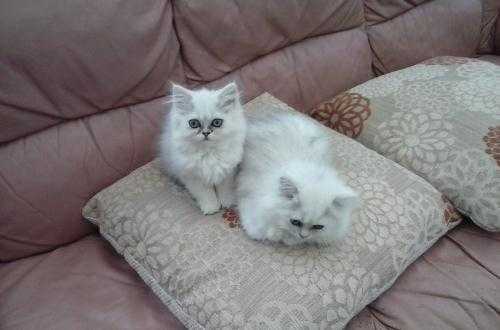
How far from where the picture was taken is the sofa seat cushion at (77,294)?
1.12 m

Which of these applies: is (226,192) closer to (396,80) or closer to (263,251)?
(263,251)

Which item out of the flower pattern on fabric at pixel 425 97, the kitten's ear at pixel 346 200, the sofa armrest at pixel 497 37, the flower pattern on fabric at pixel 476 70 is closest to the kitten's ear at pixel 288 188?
the kitten's ear at pixel 346 200

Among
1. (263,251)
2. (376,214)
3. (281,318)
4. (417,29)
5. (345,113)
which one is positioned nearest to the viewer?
(281,318)

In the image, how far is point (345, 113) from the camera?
1663 millimetres

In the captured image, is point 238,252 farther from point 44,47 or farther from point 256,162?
point 44,47

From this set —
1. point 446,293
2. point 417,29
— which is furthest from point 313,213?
point 417,29

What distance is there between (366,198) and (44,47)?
1.10 metres

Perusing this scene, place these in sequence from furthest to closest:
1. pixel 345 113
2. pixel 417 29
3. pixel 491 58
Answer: pixel 491 58 < pixel 417 29 < pixel 345 113

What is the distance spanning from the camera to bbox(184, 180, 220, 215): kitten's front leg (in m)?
Result: 1.24

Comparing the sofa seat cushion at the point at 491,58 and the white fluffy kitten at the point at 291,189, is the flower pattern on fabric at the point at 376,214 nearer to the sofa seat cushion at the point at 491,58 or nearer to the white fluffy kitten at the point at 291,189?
the white fluffy kitten at the point at 291,189

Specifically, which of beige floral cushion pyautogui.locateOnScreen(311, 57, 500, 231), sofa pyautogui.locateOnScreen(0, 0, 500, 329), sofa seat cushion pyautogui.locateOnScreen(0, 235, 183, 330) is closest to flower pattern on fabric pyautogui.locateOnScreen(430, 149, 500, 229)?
beige floral cushion pyautogui.locateOnScreen(311, 57, 500, 231)

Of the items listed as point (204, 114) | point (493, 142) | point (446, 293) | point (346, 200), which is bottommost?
point (446, 293)

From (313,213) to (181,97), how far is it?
52 centimetres

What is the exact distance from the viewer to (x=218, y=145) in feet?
3.99
